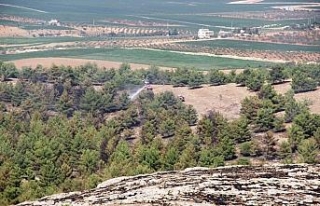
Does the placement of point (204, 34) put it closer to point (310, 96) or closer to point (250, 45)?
point (250, 45)

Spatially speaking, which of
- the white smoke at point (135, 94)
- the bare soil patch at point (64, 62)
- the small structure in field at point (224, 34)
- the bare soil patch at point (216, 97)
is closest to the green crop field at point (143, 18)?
the bare soil patch at point (64, 62)

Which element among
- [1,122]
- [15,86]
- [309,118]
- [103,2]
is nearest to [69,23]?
[103,2]

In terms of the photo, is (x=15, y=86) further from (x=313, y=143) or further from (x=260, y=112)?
(x=313, y=143)

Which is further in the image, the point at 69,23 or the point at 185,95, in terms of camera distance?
the point at 69,23

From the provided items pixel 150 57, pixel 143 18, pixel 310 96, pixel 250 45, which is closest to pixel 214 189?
pixel 310 96

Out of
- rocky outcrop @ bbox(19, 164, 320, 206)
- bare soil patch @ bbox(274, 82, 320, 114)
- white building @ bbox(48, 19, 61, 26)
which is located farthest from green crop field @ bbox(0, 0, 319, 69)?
rocky outcrop @ bbox(19, 164, 320, 206)

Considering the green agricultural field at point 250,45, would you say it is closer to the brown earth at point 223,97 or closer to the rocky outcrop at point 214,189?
the brown earth at point 223,97
